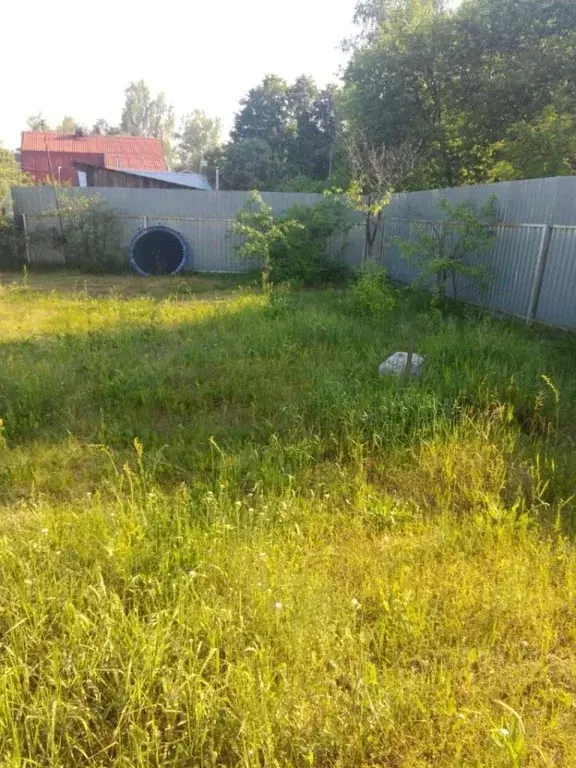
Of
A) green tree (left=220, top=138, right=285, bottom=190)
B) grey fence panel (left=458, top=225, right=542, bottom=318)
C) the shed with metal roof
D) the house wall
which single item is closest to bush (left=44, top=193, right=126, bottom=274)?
grey fence panel (left=458, top=225, right=542, bottom=318)

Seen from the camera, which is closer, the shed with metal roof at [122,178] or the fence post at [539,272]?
the fence post at [539,272]

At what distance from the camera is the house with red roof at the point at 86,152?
122 feet

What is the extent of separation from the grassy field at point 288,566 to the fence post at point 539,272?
2.07 metres

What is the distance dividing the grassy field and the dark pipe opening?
25.6ft

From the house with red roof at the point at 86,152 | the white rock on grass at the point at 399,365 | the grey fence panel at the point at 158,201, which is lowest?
the white rock on grass at the point at 399,365

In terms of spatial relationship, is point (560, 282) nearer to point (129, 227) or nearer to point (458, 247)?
point (458, 247)

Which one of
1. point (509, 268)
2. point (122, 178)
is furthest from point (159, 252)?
point (122, 178)

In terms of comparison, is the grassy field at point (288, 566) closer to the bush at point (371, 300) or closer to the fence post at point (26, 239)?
the bush at point (371, 300)

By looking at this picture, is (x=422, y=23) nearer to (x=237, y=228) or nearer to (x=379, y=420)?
(x=237, y=228)

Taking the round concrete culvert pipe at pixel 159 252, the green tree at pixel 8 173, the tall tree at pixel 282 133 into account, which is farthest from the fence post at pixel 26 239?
the tall tree at pixel 282 133

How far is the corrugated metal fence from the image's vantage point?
5.99 m

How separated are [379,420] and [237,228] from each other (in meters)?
7.63

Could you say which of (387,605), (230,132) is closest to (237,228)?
(387,605)

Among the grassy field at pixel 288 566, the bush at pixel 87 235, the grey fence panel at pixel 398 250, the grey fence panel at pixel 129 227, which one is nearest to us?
the grassy field at pixel 288 566
